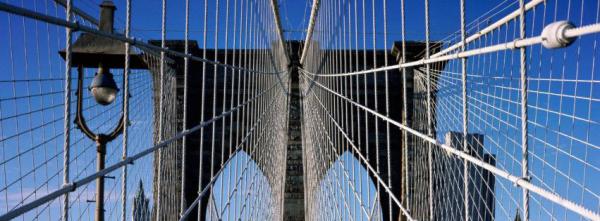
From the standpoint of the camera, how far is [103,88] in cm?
365

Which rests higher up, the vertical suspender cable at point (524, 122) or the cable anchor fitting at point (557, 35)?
the cable anchor fitting at point (557, 35)

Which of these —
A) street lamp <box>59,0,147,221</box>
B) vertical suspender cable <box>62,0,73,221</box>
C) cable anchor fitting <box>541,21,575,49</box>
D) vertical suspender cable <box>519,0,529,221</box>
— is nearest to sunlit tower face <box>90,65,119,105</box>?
street lamp <box>59,0,147,221</box>

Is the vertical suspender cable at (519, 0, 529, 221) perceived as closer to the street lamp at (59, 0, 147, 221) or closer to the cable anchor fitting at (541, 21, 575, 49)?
the cable anchor fitting at (541, 21, 575, 49)

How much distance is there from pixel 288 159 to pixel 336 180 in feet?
16.8

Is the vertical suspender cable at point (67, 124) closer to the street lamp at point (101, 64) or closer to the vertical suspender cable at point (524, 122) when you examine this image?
the vertical suspender cable at point (524, 122)

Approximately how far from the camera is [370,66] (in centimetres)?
1270

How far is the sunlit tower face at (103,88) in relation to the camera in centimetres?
365

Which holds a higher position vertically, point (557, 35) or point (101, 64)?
point (557, 35)

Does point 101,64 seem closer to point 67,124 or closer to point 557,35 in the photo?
point 67,124

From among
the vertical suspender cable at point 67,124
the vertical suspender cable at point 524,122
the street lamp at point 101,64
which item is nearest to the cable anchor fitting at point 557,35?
the vertical suspender cable at point 524,122

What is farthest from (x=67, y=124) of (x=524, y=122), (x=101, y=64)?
(x=101, y=64)

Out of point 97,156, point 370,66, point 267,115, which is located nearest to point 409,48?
point 370,66

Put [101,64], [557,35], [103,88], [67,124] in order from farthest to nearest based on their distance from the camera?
[101,64] → [103,88] → [67,124] → [557,35]

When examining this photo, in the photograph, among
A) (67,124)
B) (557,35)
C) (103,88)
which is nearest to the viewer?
(557,35)
